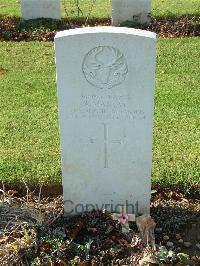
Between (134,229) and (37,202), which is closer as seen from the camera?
(134,229)

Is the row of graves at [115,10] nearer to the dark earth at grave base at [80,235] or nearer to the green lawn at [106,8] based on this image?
the green lawn at [106,8]

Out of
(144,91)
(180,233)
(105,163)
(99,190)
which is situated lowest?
(180,233)

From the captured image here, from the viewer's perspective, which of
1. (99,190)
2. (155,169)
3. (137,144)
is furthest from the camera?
(155,169)

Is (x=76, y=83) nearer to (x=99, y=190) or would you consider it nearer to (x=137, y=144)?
(x=137, y=144)

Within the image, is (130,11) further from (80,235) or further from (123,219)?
(80,235)

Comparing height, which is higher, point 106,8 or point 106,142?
point 106,8

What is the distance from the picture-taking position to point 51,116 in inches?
243

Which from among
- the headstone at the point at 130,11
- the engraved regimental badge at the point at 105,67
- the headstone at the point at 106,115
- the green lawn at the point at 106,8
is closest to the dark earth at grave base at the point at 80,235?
the headstone at the point at 106,115

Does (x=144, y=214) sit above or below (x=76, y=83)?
below

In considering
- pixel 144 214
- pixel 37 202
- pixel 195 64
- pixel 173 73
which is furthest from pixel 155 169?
pixel 195 64

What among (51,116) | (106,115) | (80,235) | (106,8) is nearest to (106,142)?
(106,115)

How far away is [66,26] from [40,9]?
688 mm

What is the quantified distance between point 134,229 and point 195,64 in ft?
15.0

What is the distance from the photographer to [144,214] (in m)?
4.16
